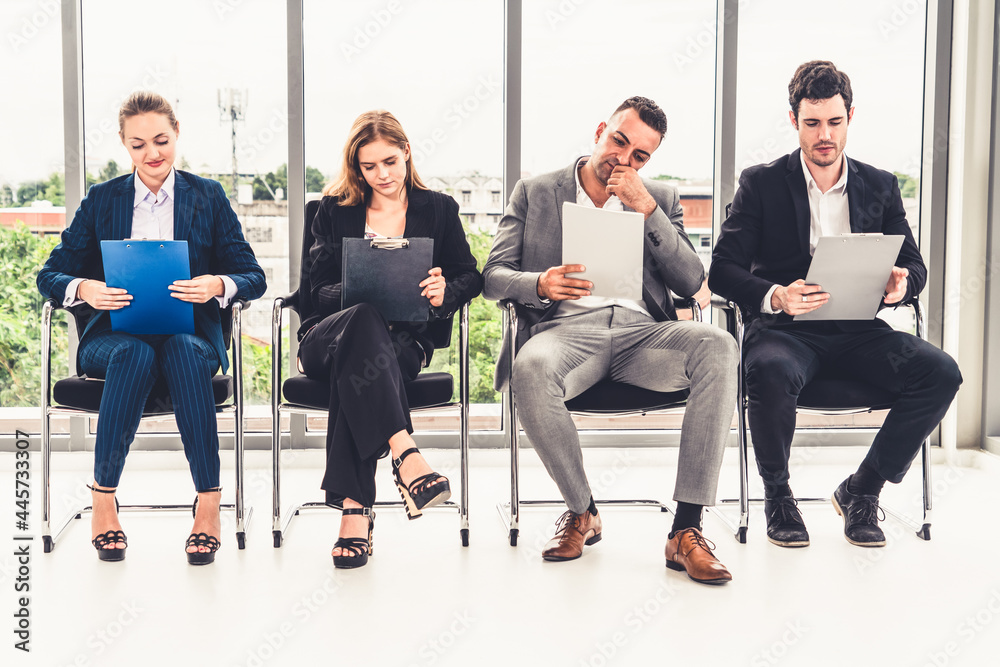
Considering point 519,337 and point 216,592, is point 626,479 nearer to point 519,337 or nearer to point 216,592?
point 519,337

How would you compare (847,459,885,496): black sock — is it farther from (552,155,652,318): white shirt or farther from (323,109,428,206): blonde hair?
(323,109,428,206): blonde hair

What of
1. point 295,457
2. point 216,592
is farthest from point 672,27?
point 216,592

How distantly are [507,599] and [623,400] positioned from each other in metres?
0.63

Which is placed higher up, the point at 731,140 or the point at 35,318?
the point at 731,140

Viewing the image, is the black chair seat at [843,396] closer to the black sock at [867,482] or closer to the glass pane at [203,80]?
the black sock at [867,482]

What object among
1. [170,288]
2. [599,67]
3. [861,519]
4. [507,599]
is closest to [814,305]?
[861,519]

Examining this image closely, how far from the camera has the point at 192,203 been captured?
2.43 meters

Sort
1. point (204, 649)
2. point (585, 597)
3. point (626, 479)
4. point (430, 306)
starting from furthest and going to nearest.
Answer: point (626, 479), point (430, 306), point (585, 597), point (204, 649)

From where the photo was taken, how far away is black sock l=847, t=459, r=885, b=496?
232 cm

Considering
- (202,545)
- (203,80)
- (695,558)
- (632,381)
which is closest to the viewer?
(695,558)

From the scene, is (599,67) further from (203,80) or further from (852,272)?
(203,80)

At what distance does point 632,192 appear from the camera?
2.30 metres

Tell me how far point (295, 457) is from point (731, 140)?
86.0 inches

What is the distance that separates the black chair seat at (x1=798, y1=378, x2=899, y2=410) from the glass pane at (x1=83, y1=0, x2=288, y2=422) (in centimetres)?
209
